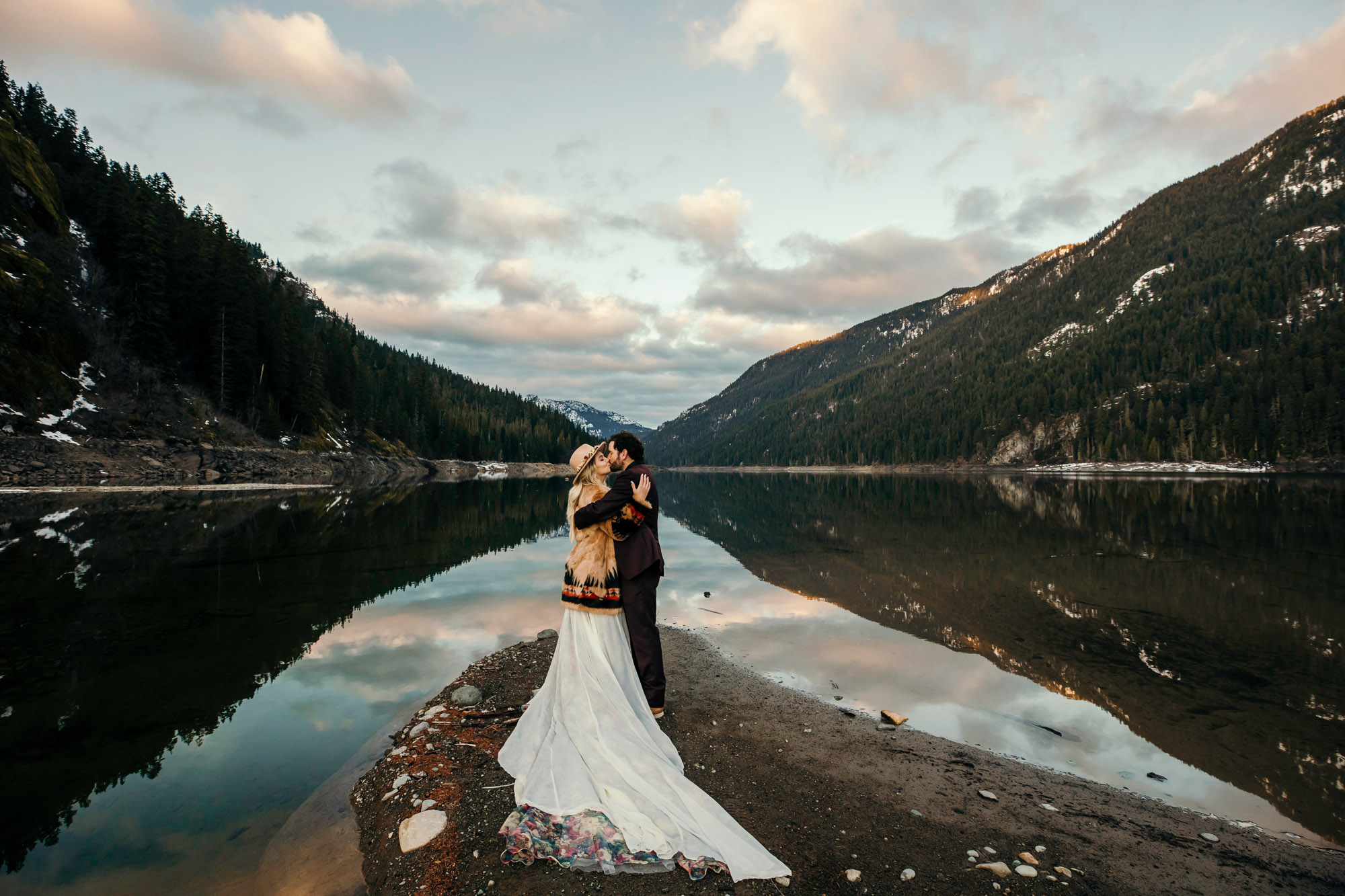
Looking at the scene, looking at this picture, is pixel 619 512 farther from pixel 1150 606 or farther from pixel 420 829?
pixel 1150 606

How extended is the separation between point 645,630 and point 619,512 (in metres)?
1.45

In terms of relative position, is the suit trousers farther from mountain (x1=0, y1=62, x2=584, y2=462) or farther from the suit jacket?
mountain (x1=0, y1=62, x2=584, y2=462)

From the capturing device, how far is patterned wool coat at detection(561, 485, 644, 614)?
6.12 metres

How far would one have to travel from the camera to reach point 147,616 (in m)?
10.9

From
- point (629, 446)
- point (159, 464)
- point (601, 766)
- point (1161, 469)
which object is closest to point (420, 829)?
point (601, 766)

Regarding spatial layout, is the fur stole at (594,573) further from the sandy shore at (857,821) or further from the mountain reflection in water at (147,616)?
the mountain reflection in water at (147,616)

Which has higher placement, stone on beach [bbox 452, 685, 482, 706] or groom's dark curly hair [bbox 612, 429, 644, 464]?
groom's dark curly hair [bbox 612, 429, 644, 464]

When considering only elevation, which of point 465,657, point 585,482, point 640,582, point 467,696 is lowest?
point 465,657

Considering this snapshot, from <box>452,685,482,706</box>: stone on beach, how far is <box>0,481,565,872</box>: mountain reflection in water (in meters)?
2.77

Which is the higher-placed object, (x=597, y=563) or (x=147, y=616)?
(x=597, y=563)

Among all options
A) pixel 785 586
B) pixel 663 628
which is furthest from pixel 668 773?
pixel 785 586

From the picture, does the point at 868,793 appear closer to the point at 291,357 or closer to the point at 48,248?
the point at 48,248

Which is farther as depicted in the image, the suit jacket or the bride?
the suit jacket

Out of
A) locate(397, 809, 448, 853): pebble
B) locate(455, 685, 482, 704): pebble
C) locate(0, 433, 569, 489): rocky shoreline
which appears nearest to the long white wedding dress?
locate(397, 809, 448, 853): pebble
